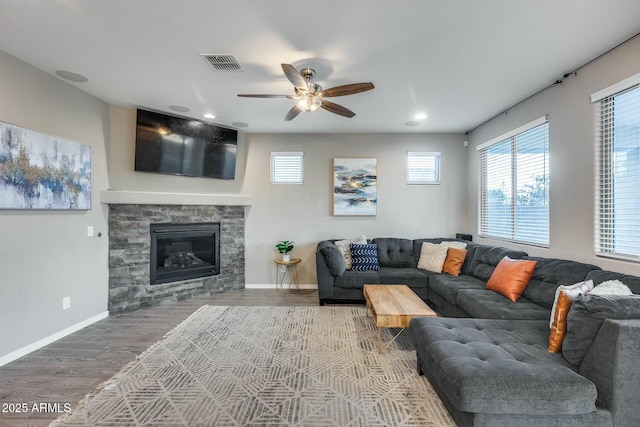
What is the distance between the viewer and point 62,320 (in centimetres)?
288

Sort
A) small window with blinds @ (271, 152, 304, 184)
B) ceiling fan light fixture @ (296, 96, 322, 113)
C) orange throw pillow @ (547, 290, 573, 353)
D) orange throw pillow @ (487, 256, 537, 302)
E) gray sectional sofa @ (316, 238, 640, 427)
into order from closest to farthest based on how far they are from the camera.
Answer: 1. gray sectional sofa @ (316, 238, 640, 427)
2. orange throw pillow @ (547, 290, 573, 353)
3. ceiling fan light fixture @ (296, 96, 322, 113)
4. orange throw pillow @ (487, 256, 537, 302)
5. small window with blinds @ (271, 152, 304, 184)

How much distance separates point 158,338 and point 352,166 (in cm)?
373

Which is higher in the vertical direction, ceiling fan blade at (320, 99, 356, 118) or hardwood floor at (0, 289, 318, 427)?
ceiling fan blade at (320, 99, 356, 118)

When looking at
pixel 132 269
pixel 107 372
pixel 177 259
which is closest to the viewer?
pixel 107 372

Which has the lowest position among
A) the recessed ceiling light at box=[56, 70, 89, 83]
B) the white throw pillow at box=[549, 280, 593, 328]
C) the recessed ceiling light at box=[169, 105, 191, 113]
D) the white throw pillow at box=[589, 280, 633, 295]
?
the white throw pillow at box=[549, 280, 593, 328]

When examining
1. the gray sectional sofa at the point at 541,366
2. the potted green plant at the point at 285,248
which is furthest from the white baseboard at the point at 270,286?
the gray sectional sofa at the point at 541,366

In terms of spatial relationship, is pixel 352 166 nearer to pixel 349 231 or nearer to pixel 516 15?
pixel 349 231

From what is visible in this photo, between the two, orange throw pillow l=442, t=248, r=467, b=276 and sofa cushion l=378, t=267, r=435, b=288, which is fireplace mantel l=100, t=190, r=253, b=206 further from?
orange throw pillow l=442, t=248, r=467, b=276

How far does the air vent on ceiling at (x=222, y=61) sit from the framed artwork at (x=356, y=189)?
8.42ft

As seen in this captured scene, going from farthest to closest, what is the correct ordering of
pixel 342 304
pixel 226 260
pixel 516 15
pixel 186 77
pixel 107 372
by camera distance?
pixel 226 260 < pixel 342 304 < pixel 186 77 < pixel 107 372 < pixel 516 15

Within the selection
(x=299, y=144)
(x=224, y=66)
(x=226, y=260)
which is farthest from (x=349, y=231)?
(x=224, y=66)

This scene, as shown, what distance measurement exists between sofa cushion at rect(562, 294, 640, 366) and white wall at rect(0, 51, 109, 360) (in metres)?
4.45

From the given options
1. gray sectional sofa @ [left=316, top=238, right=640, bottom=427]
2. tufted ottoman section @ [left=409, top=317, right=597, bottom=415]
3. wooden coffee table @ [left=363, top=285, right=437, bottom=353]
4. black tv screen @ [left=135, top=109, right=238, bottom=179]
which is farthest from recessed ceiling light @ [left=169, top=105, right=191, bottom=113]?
tufted ottoman section @ [left=409, top=317, right=597, bottom=415]

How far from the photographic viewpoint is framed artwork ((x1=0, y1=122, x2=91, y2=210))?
7.83 feet
